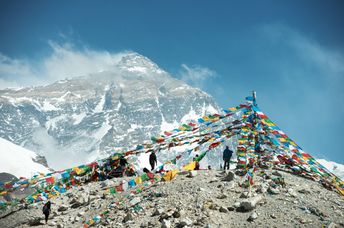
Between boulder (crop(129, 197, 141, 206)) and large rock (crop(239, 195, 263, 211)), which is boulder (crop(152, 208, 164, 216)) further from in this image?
large rock (crop(239, 195, 263, 211))

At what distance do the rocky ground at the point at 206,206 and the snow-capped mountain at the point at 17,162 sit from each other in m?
105

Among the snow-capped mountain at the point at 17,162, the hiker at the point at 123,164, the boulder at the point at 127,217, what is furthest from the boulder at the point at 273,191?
the snow-capped mountain at the point at 17,162

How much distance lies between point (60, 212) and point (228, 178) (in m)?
9.62

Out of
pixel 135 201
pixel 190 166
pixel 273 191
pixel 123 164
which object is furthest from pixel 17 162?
pixel 273 191

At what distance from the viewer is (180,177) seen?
65.9 feet

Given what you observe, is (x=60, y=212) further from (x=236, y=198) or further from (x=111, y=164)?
(x=236, y=198)

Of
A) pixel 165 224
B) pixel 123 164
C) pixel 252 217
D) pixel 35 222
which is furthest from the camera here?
pixel 123 164

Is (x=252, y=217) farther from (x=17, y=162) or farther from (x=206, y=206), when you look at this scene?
(x=17, y=162)

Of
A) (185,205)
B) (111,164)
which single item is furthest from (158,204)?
(111,164)

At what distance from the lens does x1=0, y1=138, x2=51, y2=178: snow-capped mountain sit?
4651 inches

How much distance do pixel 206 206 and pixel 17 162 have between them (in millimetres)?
121971

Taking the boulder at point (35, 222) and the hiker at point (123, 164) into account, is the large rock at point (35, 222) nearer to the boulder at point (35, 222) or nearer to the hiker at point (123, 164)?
the boulder at point (35, 222)

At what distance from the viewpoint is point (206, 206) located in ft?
51.8

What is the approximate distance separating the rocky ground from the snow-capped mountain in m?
105
